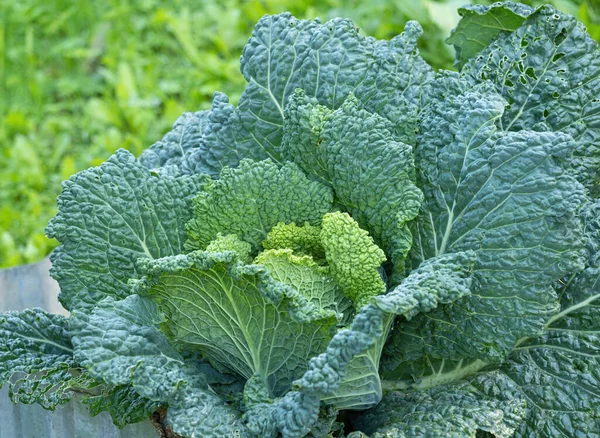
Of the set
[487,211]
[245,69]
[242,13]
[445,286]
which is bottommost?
[445,286]

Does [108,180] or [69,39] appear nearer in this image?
[108,180]

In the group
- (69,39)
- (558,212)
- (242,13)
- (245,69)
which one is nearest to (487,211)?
(558,212)

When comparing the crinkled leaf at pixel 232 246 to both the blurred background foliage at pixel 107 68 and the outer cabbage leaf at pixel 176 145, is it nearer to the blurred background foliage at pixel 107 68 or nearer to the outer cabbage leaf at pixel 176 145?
the outer cabbage leaf at pixel 176 145

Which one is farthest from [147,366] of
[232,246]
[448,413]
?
[448,413]

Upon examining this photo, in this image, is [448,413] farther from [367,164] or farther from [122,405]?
[122,405]

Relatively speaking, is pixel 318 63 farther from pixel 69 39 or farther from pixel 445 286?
pixel 69 39
